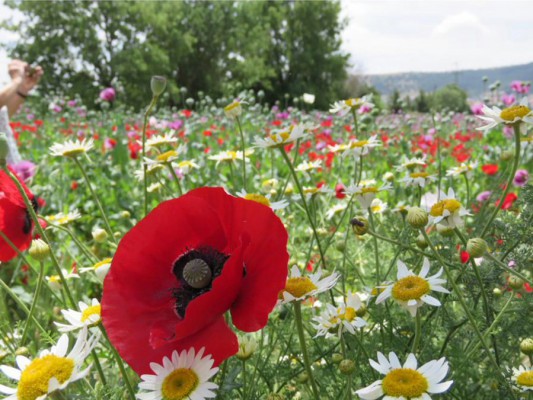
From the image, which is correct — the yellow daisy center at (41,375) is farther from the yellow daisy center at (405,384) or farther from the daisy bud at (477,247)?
the daisy bud at (477,247)

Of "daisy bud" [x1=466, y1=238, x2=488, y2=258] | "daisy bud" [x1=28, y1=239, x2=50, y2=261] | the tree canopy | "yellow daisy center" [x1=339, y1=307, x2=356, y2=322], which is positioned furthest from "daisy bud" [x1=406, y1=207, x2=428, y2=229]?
the tree canopy

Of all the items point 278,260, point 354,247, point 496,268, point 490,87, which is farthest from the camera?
point 490,87

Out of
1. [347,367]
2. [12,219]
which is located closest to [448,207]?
[347,367]

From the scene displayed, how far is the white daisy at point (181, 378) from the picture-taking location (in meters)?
0.56

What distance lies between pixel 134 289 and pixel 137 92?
2112 centimetres

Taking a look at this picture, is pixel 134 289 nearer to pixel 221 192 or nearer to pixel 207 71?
pixel 221 192

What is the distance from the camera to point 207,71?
23797mm

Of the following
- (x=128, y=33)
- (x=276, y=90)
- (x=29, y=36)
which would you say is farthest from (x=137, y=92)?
(x=276, y=90)

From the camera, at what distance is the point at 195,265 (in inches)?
24.2

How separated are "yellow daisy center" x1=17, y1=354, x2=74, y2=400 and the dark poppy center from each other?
131 mm

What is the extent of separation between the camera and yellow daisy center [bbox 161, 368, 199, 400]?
0.57 metres

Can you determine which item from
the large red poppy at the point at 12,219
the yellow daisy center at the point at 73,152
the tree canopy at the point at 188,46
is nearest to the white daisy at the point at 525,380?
the large red poppy at the point at 12,219

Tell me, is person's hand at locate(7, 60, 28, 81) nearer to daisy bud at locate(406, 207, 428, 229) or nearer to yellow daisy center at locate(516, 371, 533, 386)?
daisy bud at locate(406, 207, 428, 229)

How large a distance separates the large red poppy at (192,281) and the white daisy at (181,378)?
0.01 metres
